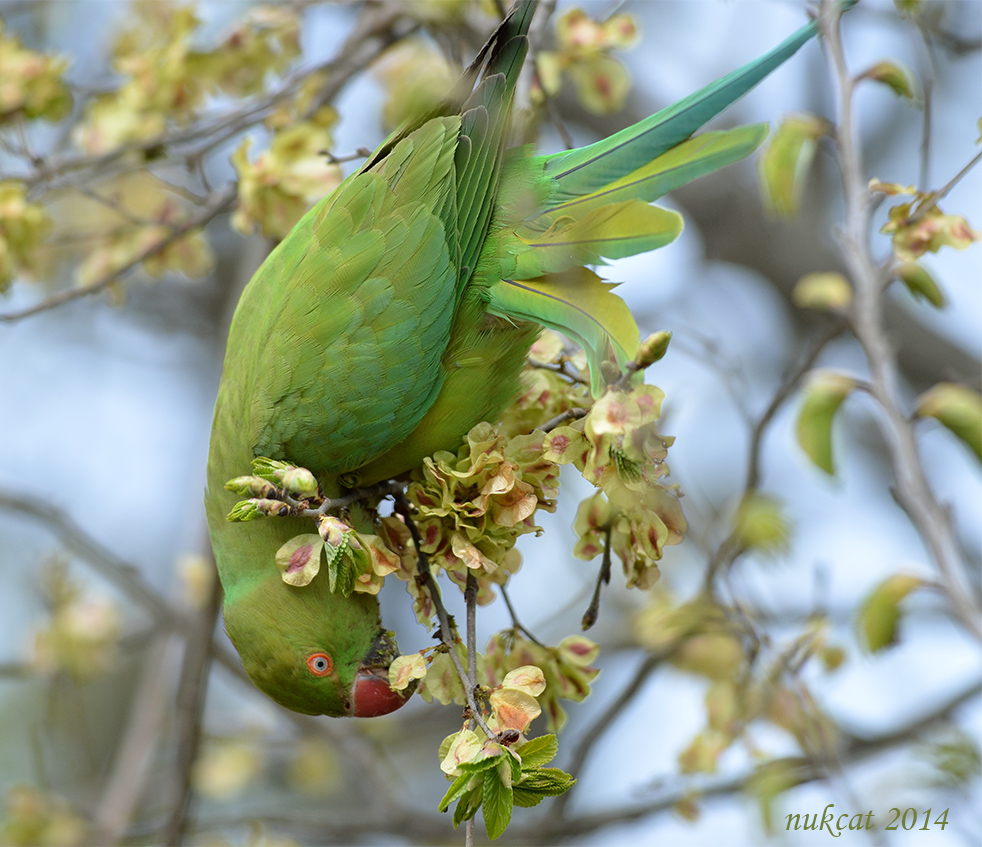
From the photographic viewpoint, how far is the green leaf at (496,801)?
4.23ft

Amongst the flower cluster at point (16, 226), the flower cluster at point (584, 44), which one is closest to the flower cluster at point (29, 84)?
the flower cluster at point (16, 226)

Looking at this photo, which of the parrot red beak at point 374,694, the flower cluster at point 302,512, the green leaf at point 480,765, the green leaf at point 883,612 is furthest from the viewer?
the green leaf at point 883,612

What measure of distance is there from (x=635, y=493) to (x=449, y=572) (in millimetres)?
364

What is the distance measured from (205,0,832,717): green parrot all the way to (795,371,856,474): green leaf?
0.68m

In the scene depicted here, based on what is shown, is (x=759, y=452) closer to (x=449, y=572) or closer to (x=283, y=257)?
(x=449, y=572)

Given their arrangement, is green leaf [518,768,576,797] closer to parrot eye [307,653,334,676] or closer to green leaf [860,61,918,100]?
parrot eye [307,653,334,676]

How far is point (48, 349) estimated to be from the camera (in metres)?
6.36

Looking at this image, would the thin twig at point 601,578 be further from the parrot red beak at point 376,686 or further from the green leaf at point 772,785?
the green leaf at point 772,785

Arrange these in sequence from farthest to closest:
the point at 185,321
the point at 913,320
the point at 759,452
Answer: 1. the point at 185,321
2. the point at 913,320
3. the point at 759,452

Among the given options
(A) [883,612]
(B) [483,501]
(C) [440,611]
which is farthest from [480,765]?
(A) [883,612]

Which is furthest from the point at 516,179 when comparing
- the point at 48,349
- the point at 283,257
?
the point at 48,349

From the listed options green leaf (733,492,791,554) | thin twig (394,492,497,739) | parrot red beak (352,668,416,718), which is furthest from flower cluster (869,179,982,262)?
parrot red beak (352,668,416,718)

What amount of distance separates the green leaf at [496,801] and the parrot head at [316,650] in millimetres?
485

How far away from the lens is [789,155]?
2164mm
